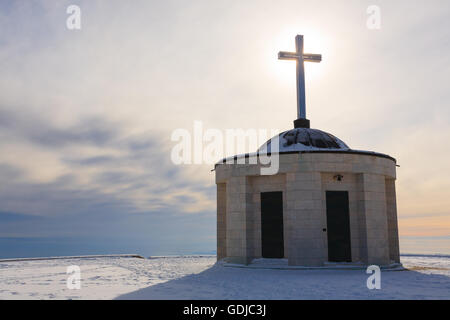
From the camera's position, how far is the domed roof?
2778 cm

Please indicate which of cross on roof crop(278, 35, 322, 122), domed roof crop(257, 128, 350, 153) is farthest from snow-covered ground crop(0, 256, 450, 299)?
cross on roof crop(278, 35, 322, 122)

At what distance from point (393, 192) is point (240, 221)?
11.3 m

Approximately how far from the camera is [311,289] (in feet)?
54.6

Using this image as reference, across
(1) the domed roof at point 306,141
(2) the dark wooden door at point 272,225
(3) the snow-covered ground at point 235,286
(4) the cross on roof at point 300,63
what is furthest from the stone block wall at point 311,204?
(4) the cross on roof at point 300,63

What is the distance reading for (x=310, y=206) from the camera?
25.2 m

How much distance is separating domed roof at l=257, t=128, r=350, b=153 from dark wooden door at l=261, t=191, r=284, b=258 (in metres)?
3.32

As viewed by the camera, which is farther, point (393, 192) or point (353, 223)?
point (393, 192)

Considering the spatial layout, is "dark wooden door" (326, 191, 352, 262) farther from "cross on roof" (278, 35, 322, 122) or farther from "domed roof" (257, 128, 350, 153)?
"cross on roof" (278, 35, 322, 122)

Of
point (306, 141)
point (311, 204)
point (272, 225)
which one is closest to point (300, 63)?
point (306, 141)

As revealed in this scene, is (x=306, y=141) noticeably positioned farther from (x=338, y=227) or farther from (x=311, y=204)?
(x=338, y=227)

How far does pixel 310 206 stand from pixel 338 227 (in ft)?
7.89

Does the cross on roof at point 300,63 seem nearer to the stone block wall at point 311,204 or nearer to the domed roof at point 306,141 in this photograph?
the domed roof at point 306,141
